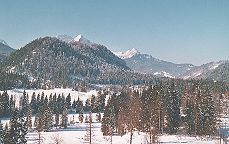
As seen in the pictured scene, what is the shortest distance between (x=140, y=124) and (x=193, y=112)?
57.8 ft

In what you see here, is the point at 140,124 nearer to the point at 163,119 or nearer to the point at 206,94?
the point at 163,119

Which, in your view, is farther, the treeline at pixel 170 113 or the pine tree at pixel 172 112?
the pine tree at pixel 172 112

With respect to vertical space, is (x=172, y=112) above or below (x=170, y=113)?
above

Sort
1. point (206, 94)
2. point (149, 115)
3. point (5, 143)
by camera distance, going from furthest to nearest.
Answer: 1. point (206, 94)
2. point (149, 115)
3. point (5, 143)

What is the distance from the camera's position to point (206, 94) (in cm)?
12369

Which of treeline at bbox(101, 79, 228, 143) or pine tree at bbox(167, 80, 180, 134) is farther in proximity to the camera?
pine tree at bbox(167, 80, 180, 134)

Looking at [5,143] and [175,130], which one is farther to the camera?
[175,130]

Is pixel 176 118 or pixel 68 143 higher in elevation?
pixel 176 118

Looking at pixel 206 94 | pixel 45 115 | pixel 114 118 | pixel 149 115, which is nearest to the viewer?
pixel 149 115

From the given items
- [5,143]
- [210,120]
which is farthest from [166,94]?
[5,143]

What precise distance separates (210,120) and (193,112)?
20.0 feet

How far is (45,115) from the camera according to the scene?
177875 mm

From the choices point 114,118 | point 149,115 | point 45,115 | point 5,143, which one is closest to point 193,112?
point 149,115

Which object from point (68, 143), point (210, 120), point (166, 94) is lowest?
point (68, 143)
